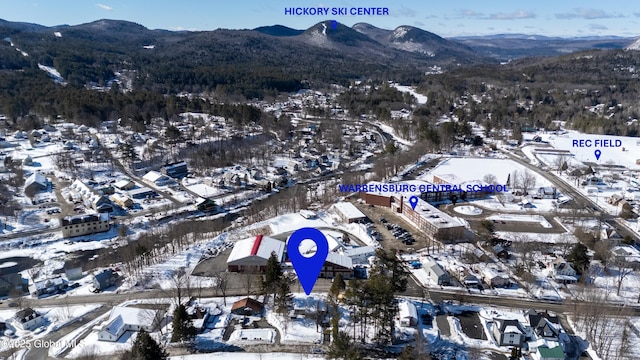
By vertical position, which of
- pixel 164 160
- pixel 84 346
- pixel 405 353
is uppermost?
pixel 164 160

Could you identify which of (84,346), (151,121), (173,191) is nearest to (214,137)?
(151,121)

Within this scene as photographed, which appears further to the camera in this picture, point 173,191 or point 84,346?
point 173,191

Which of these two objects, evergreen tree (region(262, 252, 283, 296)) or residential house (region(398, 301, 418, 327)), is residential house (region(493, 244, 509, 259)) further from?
evergreen tree (region(262, 252, 283, 296))

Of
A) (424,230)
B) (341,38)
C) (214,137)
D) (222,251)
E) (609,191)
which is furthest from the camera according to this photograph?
(341,38)

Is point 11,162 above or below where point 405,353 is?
above

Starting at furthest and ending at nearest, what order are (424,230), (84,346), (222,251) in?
1. (424,230)
2. (222,251)
3. (84,346)

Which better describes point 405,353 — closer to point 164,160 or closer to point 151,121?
point 164,160
